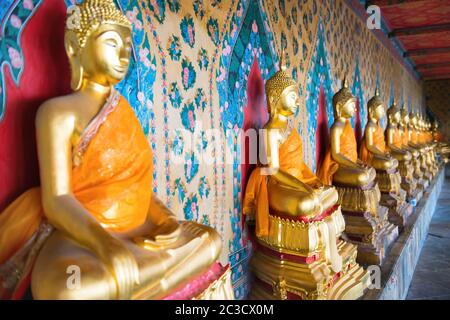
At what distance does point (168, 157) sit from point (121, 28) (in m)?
0.76

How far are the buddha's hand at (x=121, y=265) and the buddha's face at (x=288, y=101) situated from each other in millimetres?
1645

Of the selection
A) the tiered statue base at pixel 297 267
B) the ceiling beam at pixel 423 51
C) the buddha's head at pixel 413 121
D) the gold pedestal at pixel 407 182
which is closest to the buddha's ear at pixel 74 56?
the tiered statue base at pixel 297 267

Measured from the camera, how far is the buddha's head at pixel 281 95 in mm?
2467

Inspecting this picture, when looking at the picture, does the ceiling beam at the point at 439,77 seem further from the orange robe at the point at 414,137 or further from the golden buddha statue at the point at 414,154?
the golden buddha statue at the point at 414,154

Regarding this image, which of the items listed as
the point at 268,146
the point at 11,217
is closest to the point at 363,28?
the point at 268,146

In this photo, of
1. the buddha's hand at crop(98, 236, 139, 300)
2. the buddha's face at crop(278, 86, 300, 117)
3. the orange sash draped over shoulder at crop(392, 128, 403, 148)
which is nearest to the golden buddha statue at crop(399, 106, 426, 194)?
the orange sash draped over shoulder at crop(392, 128, 403, 148)

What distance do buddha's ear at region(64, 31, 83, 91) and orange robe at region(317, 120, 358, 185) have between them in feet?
9.46

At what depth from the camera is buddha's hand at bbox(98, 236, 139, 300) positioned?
102 cm

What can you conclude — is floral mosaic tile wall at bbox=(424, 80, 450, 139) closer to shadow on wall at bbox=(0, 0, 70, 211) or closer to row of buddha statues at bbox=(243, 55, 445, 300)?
row of buddha statues at bbox=(243, 55, 445, 300)

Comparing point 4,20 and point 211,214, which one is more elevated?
point 4,20

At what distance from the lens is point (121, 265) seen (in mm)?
1028

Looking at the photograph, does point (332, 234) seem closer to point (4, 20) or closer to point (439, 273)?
point (4, 20)

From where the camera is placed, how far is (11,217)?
1223 mm

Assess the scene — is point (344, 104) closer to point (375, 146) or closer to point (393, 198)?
point (375, 146)
